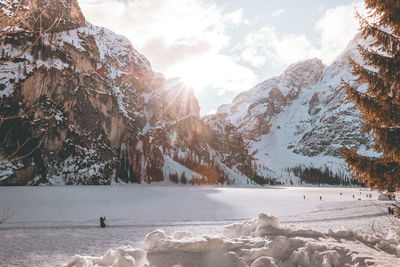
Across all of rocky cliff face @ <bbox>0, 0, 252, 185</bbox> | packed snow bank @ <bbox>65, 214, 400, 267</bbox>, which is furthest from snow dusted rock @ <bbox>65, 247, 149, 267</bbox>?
rocky cliff face @ <bbox>0, 0, 252, 185</bbox>

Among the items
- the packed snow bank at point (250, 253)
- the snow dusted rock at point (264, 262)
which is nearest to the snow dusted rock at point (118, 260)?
the packed snow bank at point (250, 253)

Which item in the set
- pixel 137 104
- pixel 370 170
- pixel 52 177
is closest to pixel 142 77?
pixel 137 104

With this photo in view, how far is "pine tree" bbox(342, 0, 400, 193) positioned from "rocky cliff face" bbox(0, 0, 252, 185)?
A: 8699 cm

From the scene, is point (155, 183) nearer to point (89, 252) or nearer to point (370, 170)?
point (89, 252)

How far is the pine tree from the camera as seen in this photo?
8070mm

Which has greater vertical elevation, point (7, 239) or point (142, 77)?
point (142, 77)

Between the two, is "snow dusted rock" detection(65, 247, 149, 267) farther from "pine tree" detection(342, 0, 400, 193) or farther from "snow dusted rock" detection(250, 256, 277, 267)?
"pine tree" detection(342, 0, 400, 193)

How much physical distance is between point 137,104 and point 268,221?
15329cm

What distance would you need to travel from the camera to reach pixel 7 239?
17.1 m

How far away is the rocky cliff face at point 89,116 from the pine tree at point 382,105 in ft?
285

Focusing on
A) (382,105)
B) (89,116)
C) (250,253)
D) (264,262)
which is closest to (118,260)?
(250,253)

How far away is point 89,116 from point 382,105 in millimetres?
127999

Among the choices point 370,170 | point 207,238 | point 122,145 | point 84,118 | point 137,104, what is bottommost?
point 207,238

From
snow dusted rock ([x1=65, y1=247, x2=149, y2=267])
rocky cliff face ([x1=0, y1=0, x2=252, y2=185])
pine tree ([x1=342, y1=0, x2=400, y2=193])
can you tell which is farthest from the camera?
rocky cliff face ([x1=0, y1=0, x2=252, y2=185])
